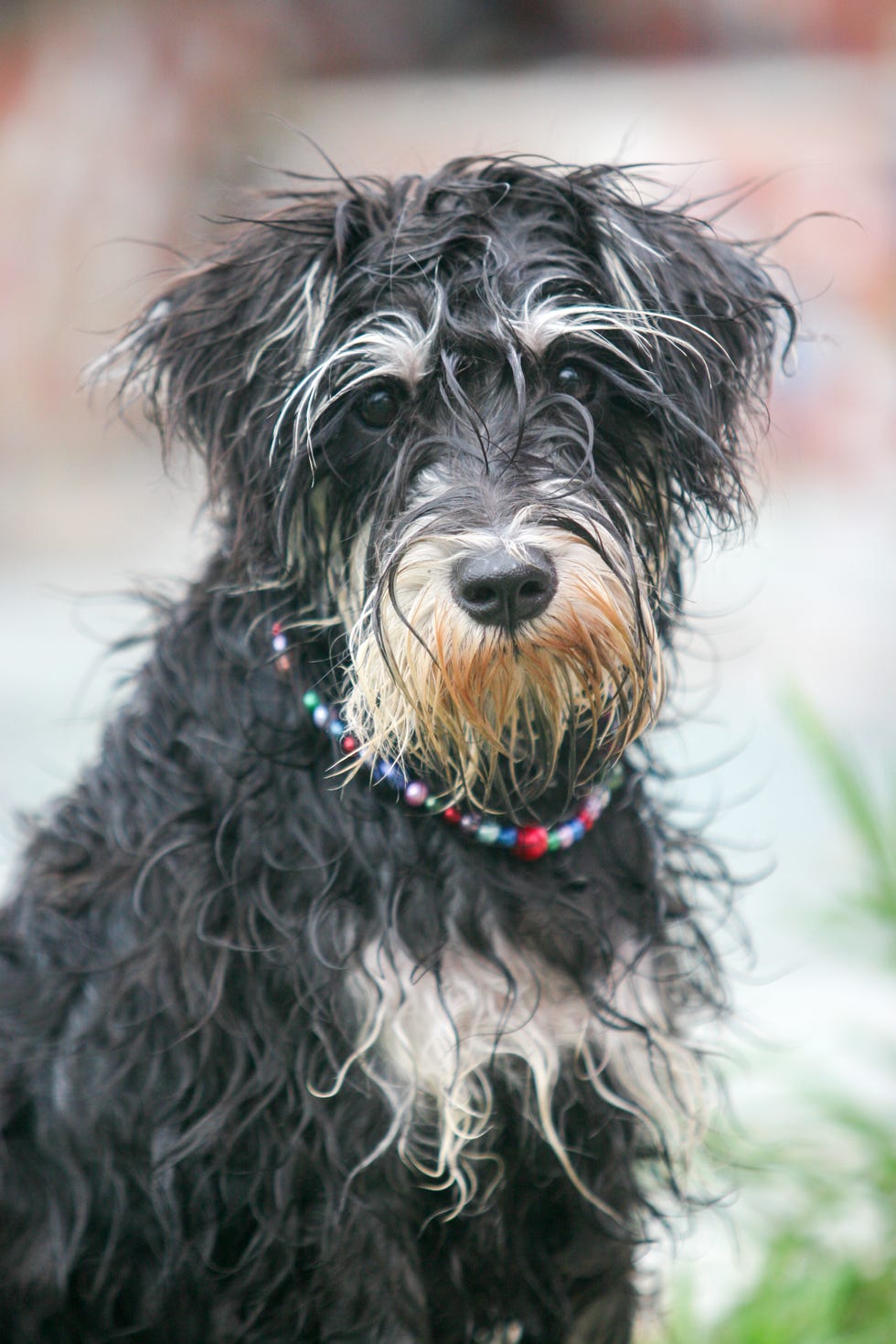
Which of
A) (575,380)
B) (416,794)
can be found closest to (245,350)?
(575,380)

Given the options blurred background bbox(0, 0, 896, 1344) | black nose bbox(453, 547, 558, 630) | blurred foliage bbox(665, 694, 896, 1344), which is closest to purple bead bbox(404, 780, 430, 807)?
black nose bbox(453, 547, 558, 630)

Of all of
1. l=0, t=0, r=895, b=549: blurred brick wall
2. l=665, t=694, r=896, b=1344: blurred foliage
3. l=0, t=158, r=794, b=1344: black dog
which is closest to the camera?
l=0, t=158, r=794, b=1344: black dog

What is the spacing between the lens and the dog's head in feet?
7.02

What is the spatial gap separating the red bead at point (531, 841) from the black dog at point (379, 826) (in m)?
0.01

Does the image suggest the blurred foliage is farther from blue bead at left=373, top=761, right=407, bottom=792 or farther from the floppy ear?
the floppy ear

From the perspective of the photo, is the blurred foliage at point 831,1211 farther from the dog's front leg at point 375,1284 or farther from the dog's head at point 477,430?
the dog's head at point 477,430

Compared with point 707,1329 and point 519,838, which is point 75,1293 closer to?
point 519,838

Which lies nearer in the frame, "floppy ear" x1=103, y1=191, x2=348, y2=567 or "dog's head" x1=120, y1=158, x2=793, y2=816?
"dog's head" x1=120, y1=158, x2=793, y2=816

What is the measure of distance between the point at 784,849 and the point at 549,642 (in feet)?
12.9

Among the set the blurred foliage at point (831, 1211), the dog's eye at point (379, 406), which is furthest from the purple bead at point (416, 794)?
the blurred foliage at point (831, 1211)

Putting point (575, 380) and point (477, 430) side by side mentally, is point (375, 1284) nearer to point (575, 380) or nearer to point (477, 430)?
point (477, 430)

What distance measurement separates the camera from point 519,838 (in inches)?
92.2

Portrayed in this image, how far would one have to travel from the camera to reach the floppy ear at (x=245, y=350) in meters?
2.28

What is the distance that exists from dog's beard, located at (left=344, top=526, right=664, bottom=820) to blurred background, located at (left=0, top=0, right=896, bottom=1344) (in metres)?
2.05
